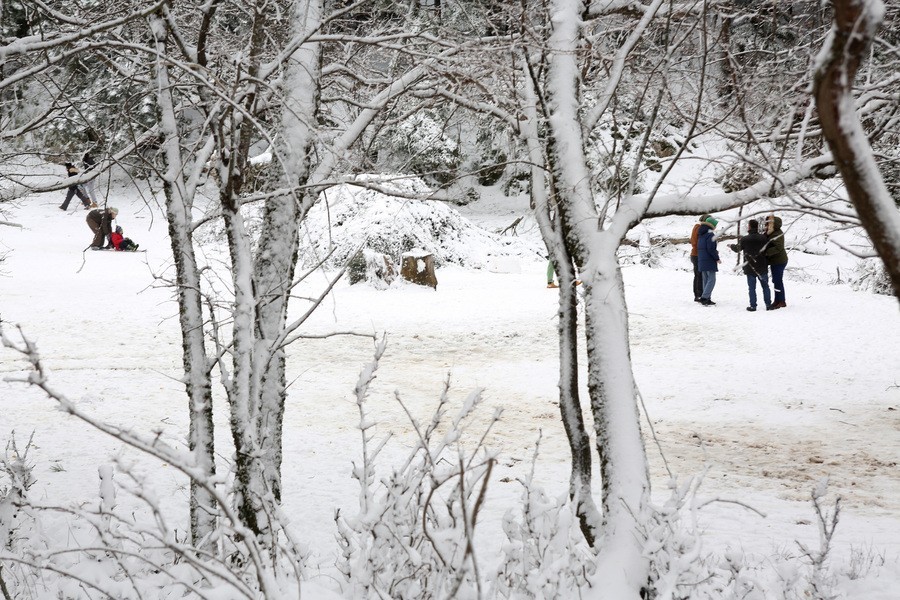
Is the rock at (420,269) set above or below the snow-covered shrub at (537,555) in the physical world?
above

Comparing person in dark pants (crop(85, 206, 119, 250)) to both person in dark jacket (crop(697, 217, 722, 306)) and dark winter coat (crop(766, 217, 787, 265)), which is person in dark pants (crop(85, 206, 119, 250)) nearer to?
person in dark jacket (crop(697, 217, 722, 306))

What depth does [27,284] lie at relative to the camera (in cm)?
1493

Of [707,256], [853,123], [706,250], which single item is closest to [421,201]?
[853,123]

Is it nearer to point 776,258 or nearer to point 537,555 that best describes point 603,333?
point 537,555

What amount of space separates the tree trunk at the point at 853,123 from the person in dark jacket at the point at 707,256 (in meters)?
11.8

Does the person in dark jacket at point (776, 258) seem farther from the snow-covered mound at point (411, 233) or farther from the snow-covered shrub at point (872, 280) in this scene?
the snow-covered mound at point (411, 233)

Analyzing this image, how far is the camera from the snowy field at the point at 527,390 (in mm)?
5594

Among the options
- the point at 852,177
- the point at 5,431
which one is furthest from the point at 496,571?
the point at 5,431

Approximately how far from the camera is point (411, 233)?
17656 mm

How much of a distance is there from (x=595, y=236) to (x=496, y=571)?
198cm

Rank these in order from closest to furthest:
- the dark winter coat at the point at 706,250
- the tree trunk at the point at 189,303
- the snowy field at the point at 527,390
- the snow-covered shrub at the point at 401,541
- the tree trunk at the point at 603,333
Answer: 1. the snow-covered shrub at the point at 401,541
2. the tree trunk at the point at 603,333
3. the tree trunk at the point at 189,303
4. the snowy field at the point at 527,390
5. the dark winter coat at the point at 706,250

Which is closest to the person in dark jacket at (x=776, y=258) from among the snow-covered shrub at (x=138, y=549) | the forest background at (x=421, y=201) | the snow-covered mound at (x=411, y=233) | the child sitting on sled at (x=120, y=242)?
the snow-covered mound at (x=411, y=233)

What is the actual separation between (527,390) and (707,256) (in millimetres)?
5463

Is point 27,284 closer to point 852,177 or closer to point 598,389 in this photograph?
point 598,389
